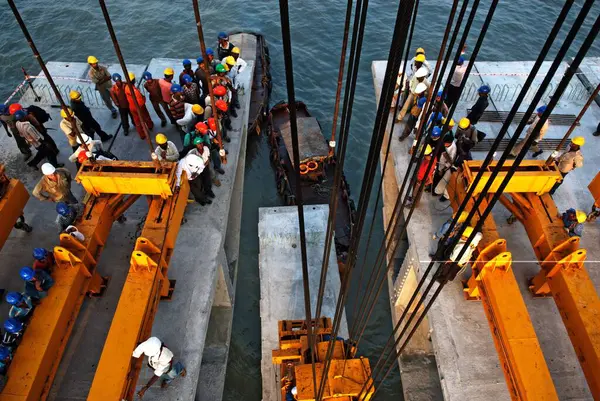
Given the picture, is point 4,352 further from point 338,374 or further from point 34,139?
point 34,139

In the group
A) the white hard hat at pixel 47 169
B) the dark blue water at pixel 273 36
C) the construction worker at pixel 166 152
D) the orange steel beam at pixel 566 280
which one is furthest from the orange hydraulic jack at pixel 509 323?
the white hard hat at pixel 47 169

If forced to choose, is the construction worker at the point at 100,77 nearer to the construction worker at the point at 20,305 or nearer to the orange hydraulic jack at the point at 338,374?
the construction worker at the point at 20,305

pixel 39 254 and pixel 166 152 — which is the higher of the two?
pixel 166 152

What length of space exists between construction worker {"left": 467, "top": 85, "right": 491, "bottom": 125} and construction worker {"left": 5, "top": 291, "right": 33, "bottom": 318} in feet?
37.4

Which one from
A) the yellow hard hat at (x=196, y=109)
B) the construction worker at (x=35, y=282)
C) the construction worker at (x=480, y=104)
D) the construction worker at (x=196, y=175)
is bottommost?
the construction worker at (x=35, y=282)

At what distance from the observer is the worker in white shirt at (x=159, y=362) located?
285 inches

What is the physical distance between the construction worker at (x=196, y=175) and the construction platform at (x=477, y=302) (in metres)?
5.20

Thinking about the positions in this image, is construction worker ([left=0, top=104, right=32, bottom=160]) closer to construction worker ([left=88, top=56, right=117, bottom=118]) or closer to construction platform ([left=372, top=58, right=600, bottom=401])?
construction worker ([left=88, top=56, right=117, bottom=118])

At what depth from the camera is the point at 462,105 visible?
14.2 meters

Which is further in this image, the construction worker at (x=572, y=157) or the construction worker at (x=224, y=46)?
the construction worker at (x=224, y=46)

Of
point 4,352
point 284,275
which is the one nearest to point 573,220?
point 284,275

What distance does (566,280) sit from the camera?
811cm

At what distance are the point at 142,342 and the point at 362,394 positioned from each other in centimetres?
384

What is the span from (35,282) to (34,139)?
4.52 m
